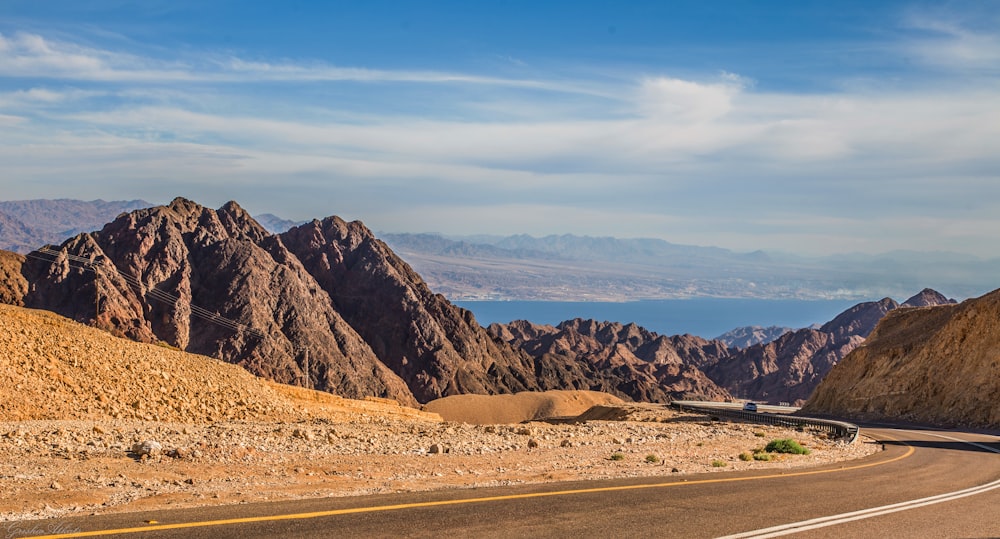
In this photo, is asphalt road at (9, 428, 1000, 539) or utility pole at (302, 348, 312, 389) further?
utility pole at (302, 348, 312, 389)

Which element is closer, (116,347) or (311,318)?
(116,347)

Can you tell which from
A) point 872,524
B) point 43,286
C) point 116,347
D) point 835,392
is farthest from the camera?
point 43,286

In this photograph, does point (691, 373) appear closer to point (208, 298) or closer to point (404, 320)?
point (404, 320)

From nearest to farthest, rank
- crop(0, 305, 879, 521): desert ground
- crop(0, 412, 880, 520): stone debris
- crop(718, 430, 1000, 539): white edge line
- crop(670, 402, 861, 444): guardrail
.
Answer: crop(718, 430, 1000, 539): white edge line, crop(0, 412, 880, 520): stone debris, crop(0, 305, 879, 521): desert ground, crop(670, 402, 861, 444): guardrail

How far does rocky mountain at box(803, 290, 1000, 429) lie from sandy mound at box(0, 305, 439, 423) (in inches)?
1567

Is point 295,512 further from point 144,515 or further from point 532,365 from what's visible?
point 532,365

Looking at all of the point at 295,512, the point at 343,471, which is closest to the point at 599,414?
the point at 343,471

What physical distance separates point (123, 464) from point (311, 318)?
103307 mm

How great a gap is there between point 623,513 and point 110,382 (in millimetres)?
26878

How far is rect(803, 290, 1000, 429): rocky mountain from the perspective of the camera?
51.2 m

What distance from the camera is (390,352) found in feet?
427

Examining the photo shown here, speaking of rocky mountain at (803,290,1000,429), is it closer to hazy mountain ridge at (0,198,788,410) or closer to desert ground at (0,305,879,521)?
desert ground at (0,305,879,521)

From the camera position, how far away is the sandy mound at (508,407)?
10000cm

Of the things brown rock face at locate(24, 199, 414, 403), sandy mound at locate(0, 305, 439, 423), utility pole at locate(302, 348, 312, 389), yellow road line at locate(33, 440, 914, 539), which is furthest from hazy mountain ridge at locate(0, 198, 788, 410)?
Result: yellow road line at locate(33, 440, 914, 539)
